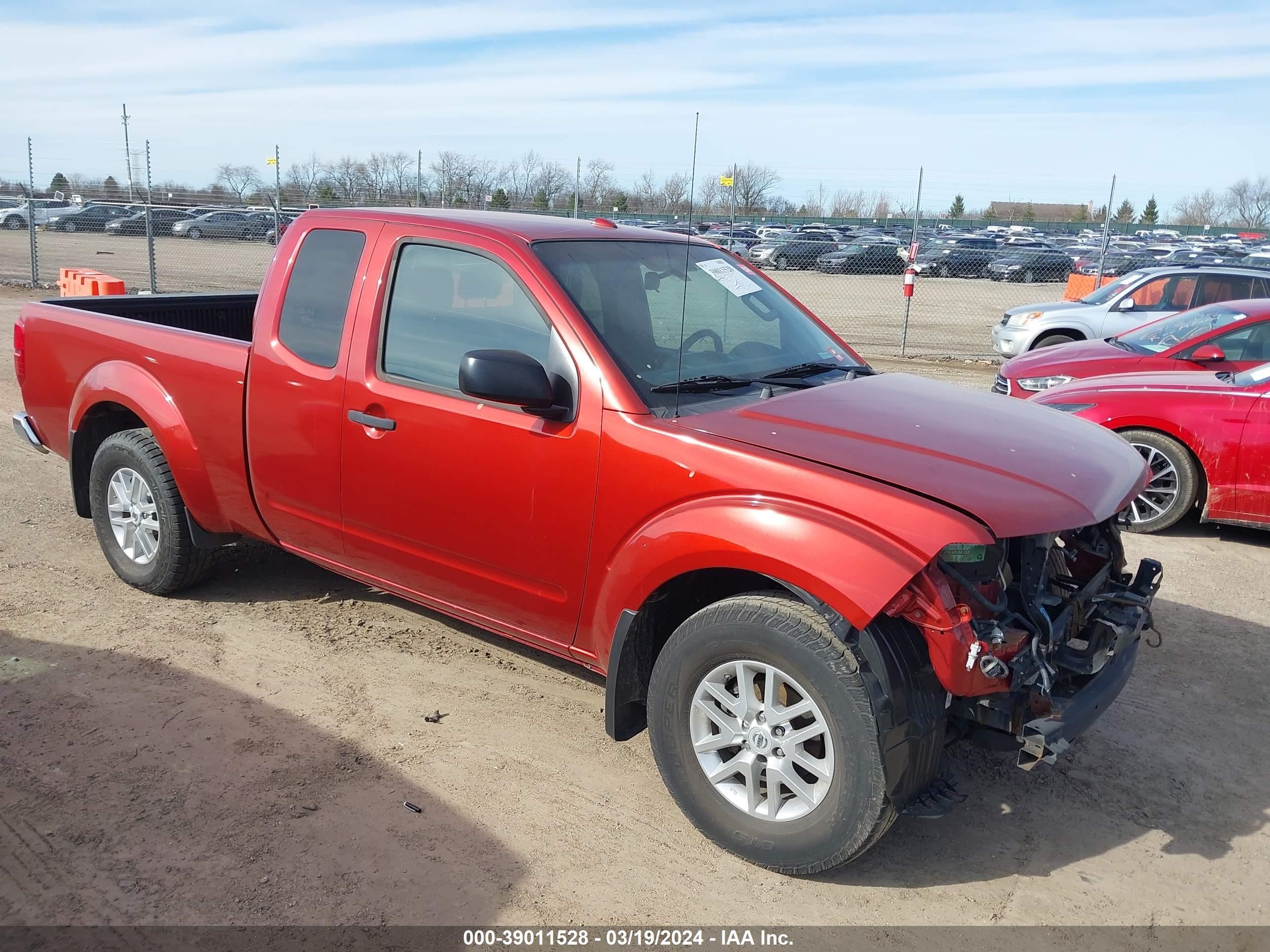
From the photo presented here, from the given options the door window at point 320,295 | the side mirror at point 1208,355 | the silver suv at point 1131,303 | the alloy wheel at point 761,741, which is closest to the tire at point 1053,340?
the silver suv at point 1131,303

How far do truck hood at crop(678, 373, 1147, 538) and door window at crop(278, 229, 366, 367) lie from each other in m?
1.69

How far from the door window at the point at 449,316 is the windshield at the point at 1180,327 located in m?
6.30

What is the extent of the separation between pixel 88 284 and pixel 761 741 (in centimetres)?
1244

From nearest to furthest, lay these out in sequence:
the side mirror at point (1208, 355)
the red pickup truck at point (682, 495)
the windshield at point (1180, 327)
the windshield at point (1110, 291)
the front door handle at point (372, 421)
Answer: the red pickup truck at point (682, 495), the front door handle at point (372, 421), the side mirror at point (1208, 355), the windshield at point (1180, 327), the windshield at point (1110, 291)

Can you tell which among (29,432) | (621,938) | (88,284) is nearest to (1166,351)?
(621,938)

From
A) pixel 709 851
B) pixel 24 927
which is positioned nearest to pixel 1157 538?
pixel 709 851

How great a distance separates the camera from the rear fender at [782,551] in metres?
2.86

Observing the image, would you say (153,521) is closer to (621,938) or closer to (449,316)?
(449,316)

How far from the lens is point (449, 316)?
13.1 feet

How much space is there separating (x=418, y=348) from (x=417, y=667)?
4.76 ft

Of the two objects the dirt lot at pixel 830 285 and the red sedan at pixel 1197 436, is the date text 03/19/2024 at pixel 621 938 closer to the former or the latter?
the red sedan at pixel 1197 436

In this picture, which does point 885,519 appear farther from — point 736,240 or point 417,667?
point 736,240

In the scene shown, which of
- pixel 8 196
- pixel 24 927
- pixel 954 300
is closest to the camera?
pixel 24 927

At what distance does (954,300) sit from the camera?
28.5 meters
